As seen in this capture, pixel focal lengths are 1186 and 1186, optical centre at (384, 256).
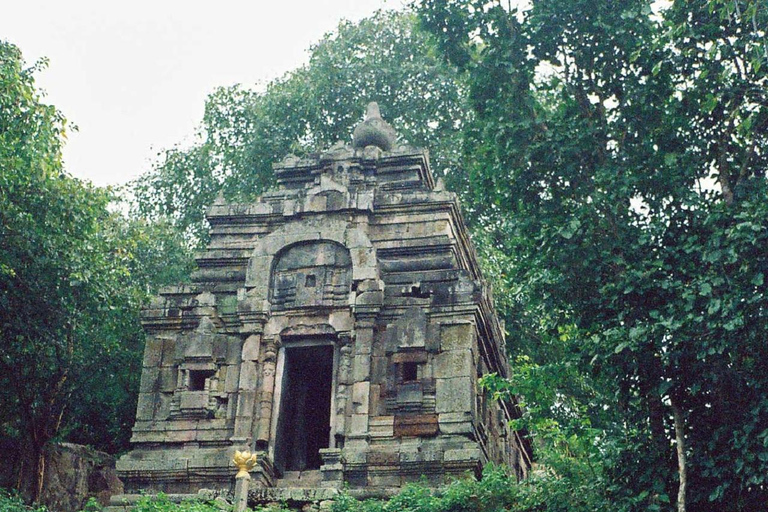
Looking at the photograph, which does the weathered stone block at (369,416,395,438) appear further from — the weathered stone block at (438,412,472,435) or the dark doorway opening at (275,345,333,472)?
the dark doorway opening at (275,345,333,472)

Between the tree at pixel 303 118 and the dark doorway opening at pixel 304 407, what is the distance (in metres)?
12.6

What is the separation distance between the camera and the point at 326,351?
67.1 feet

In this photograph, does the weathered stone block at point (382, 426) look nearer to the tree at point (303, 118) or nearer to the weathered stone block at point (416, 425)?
the weathered stone block at point (416, 425)

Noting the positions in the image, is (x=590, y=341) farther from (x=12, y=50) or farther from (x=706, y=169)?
(x=12, y=50)

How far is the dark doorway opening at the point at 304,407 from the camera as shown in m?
19.6

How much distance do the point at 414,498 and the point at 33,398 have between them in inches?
453

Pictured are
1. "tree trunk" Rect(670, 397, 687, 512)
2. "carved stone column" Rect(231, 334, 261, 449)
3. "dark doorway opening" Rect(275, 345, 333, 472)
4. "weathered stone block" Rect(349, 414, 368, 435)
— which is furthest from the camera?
"dark doorway opening" Rect(275, 345, 333, 472)

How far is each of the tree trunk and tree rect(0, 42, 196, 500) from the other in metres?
12.4

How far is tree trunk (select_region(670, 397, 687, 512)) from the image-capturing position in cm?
1447

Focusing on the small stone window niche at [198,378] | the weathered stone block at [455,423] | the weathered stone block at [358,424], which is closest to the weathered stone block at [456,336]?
the weathered stone block at [455,423]

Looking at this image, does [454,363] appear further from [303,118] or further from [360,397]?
[303,118]

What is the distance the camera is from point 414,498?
16.2m

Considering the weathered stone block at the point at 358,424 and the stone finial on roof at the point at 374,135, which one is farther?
the stone finial on roof at the point at 374,135

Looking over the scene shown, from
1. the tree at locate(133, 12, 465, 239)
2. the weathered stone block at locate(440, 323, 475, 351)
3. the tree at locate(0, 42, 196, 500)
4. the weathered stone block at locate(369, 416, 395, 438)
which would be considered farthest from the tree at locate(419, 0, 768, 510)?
the tree at locate(133, 12, 465, 239)
